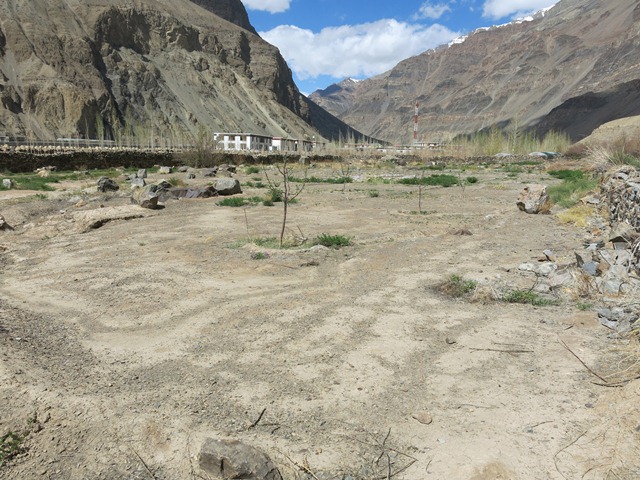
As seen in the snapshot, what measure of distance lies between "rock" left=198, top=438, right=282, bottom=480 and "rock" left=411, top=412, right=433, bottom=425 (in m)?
1.19

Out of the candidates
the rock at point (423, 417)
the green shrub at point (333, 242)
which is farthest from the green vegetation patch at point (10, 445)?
the green shrub at point (333, 242)

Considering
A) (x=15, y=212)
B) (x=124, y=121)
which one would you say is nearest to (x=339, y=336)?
(x=15, y=212)

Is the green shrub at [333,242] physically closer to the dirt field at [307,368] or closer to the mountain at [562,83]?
the dirt field at [307,368]

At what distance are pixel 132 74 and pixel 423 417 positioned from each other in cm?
8444

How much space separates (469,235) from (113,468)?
878 centimetres

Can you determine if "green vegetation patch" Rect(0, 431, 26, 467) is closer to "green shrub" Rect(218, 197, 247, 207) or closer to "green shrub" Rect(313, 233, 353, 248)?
"green shrub" Rect(313, 233, 353, 248)

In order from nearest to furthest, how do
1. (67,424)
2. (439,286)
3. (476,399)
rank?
(67,424)
(476,399)
(439,286)

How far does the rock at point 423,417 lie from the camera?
3.88 m

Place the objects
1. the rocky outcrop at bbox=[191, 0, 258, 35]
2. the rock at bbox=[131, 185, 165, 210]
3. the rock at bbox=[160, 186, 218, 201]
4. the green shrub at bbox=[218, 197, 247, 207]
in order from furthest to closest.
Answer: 1. the rocky outcrop at bbox=[191, 0, 258, 35]
2. the rock at bbox=[160, 186, 218, 201]
3. the green shrub at bbox=[218, 197, 247, 207]
4. the rock at bbox=[131, 185, 165, 210]

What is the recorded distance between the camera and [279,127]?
3979 inches

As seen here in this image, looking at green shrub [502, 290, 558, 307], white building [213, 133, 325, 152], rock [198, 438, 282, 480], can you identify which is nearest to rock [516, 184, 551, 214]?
green shrub [502, 290, 558, 307]

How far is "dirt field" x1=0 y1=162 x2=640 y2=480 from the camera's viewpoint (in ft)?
11.4

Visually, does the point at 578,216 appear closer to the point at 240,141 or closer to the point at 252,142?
the point at 240,141

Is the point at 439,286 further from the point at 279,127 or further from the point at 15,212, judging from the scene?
the point at 279,127
